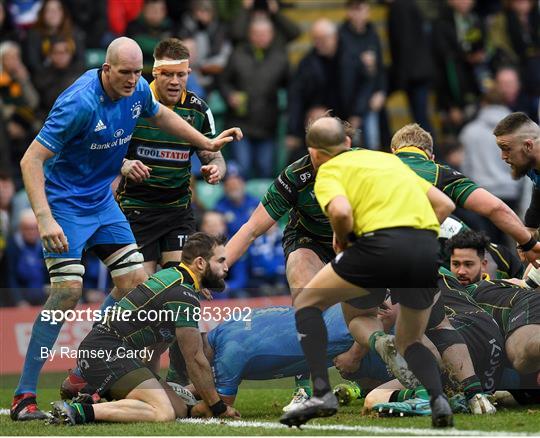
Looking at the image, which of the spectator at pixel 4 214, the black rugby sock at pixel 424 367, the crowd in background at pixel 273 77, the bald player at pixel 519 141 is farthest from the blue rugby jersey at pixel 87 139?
the spectator at pixel 4 214

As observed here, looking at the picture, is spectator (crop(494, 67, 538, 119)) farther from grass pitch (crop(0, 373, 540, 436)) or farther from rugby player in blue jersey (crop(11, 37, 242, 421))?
grass pitch (crop(0, 373, 540, 436))

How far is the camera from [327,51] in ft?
54.4

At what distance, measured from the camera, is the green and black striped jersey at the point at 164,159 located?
10.9 m

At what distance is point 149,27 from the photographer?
16156 mm

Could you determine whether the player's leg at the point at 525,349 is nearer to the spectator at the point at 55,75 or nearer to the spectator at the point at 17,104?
the spectator at the point at 55,75

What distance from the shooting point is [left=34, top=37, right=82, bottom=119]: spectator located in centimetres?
1551

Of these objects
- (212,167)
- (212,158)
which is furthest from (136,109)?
(212,158)

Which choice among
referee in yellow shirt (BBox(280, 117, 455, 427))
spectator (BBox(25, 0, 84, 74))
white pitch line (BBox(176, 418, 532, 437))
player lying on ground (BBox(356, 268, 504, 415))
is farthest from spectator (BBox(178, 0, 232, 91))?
referee in yellow shirt (BBox(280, 117, 455, 427))

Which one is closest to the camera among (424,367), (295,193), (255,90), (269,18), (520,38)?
(424,367)

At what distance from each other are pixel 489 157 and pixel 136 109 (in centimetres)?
764

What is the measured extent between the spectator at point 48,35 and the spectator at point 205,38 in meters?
1.70

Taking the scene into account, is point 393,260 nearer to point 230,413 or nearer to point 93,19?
point 230,413

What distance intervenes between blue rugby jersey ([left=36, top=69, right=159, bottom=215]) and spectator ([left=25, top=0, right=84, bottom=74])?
18.8 feet

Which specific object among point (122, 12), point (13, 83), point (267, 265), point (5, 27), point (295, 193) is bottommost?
point (267, 265)
